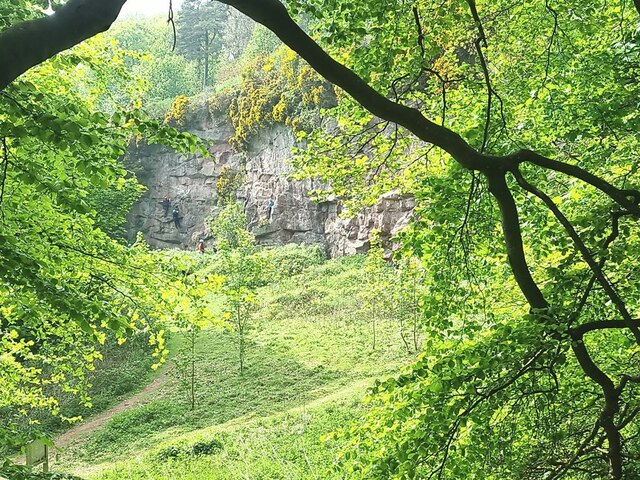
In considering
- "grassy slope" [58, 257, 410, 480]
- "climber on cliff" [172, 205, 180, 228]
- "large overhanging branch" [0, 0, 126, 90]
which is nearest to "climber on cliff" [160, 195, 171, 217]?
"climber on cliff" [172, 205, 180, 228]

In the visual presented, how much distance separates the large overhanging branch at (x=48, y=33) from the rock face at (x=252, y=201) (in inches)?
853

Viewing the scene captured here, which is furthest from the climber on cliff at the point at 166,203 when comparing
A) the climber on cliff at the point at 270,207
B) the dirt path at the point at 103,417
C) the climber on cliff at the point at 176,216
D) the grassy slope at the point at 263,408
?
the dirt path at the point at 103,417

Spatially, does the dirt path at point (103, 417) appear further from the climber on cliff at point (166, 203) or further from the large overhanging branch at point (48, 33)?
the climber on cliff at point (166, 203)

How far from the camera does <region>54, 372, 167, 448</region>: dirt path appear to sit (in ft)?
44.2

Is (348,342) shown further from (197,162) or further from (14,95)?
(197,162)

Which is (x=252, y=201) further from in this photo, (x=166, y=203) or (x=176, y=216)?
(x=166, y=203)

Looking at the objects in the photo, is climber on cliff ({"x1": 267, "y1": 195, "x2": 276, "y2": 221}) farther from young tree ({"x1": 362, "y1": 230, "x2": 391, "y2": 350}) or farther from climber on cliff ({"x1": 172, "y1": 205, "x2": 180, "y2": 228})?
young tree ({"x1": 362, "y1": 230, "x2": 391, "y2": 350})

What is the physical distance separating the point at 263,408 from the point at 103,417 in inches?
193

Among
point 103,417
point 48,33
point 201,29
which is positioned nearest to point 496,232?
point 48,33

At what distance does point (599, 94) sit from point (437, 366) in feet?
9.42

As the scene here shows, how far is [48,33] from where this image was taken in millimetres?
1996

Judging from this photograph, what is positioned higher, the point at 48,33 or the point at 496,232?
the point at 48,33

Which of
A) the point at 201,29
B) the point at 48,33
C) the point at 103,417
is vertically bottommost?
the point at 103,417

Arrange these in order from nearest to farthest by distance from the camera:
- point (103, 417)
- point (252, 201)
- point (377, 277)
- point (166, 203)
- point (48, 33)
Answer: point (48, 33) < point (103, 417) < point (377, 277) < point (252, 201) < point (166, 203)
